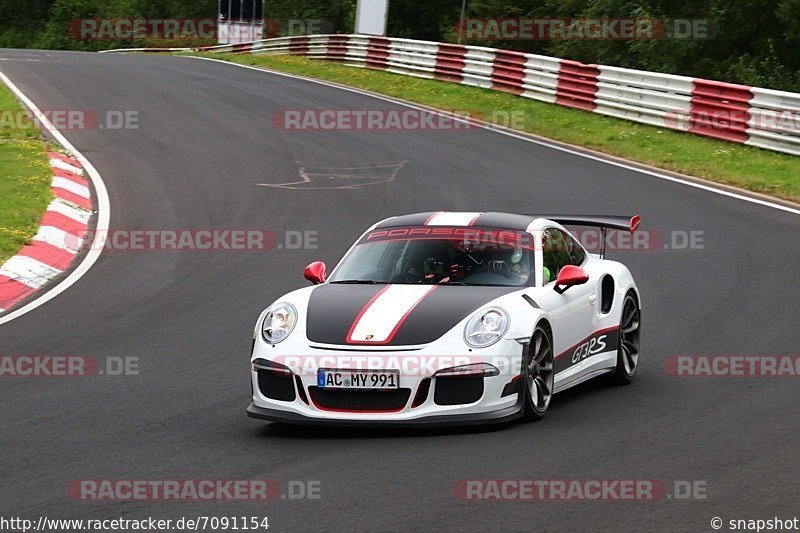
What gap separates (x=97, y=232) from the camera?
15.8m

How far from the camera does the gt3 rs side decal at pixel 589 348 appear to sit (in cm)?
877

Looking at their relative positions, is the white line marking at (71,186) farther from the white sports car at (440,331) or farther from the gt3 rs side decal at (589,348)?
the gt3 rs side decal at (589,348)

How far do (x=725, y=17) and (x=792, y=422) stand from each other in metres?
30.8

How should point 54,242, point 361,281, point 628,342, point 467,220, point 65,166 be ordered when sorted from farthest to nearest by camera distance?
point 65,166
point 54,242
point 628,342
point 467,220
point 361,281

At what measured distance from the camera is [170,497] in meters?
6.32

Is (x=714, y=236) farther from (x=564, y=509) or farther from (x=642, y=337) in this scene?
(x=564, y=509)

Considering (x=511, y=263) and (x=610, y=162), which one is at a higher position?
(x=511, y=263)

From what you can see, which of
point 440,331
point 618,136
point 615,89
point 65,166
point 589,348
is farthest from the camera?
point 615,89

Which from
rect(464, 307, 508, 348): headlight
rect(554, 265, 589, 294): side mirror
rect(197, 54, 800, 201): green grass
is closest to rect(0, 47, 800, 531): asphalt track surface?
rect(464, 307, 508, 348): headlight

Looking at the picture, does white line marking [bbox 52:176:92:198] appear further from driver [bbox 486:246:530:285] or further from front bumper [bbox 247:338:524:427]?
front bumper [bbox 247:338:524:427]

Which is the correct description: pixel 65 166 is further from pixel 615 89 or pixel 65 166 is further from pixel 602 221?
pixel 615 89

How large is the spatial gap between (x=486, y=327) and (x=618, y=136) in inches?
651

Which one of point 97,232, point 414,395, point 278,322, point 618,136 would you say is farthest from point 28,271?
point 618,136

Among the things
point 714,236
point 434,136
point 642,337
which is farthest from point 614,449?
point 434,136
